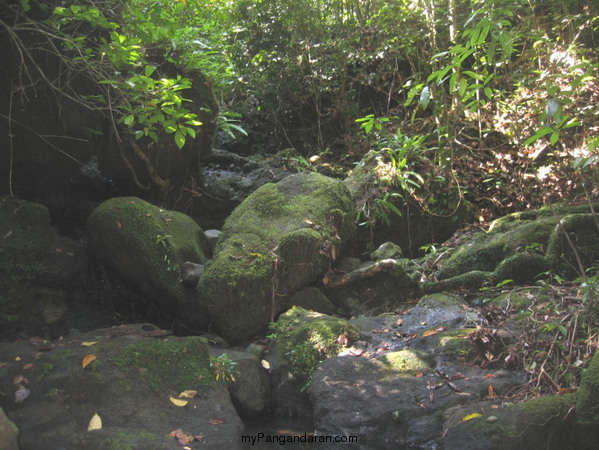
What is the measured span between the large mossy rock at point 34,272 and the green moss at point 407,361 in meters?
3.79

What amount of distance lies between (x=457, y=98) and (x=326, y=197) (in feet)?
9.13

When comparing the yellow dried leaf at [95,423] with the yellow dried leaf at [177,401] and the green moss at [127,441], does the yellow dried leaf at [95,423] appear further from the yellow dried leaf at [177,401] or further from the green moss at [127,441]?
the yellow dried leaf at [177,401]

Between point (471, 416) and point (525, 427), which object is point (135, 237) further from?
point (525, 427)

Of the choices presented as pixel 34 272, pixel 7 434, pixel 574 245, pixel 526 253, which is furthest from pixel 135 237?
pixel 574 245

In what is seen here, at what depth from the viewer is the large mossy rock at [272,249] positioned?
217 inches

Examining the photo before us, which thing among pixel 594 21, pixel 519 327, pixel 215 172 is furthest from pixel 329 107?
pixel 519 327

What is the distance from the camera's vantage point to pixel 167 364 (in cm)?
434

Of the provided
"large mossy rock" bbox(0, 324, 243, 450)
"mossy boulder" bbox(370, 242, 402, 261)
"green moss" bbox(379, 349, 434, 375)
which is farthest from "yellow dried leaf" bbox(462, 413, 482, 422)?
"mossy boulder" bbox(370, 242, 402, 261)

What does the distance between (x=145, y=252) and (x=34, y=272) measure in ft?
4.33

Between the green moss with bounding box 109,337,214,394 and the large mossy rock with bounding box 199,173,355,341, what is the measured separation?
94 cm

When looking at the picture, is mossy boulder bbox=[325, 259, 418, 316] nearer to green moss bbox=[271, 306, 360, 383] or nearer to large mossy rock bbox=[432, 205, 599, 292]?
large mossy rock bbox=[432, 205, 599, 292]

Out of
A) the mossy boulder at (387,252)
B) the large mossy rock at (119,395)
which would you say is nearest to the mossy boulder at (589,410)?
the large mossy rock at (119,395)

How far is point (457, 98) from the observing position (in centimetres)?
788

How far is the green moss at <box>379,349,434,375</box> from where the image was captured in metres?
4.34
